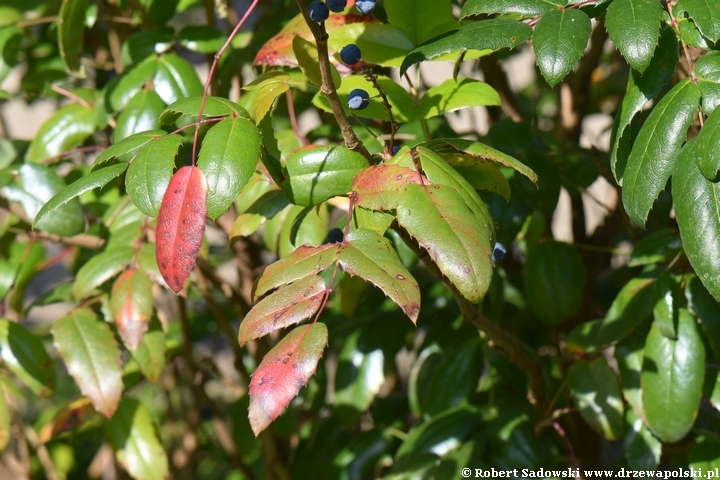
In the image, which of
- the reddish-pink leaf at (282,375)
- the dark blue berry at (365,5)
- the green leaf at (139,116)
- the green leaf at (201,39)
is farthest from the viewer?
the green leaf at (201,39)

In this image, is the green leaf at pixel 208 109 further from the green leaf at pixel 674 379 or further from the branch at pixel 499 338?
the green leaf at pixel 674 379

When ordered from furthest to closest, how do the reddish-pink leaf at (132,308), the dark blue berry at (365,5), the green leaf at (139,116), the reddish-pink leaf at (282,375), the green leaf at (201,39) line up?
the green leaf at (201,39), the green leaf at (139,116), the reddish-pink leaf at (132,308), the dark blue berry at (365,5), the reddish-pink leaf at (282,375)

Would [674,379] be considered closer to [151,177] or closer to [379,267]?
[379,267]

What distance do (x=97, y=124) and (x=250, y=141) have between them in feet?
1.99

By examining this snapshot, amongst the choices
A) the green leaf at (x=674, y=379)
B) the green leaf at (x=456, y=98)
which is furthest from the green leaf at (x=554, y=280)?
the green leaf at (x=456, y=98)

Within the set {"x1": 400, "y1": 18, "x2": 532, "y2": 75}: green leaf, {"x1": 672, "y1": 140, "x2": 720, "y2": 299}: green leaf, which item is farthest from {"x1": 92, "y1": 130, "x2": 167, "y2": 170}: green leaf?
{"x1": 672, "y1": 140, "x2": 720, "y2": 299}: green leaf

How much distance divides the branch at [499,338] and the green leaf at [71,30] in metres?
0.59

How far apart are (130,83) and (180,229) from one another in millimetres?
536

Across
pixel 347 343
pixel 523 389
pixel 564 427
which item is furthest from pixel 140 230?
pixel 564 427

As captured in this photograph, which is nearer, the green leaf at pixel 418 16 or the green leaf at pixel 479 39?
the green leaf at pixel 479 39

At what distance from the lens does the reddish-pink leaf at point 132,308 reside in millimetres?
896

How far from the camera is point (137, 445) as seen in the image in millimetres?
1145

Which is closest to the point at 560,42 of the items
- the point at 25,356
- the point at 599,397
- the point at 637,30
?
the point at 637,30

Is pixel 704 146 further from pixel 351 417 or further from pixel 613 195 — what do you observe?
pixel 613 195
